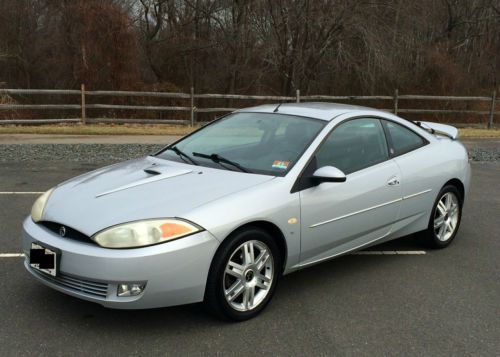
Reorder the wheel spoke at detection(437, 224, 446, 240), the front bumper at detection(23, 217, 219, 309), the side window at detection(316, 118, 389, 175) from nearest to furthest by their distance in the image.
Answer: the front bumper at detection(23, 217, 219, 309), the side window at detection(316, 118, 389, 175), the wheel spoke at detection(437, 224, 446, 240)

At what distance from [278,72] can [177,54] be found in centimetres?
639

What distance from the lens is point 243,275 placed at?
363 centimetres

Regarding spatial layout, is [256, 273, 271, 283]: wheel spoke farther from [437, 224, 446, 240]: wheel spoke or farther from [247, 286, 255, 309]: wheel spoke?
[437, 224, 446, 240]: wheel spoke

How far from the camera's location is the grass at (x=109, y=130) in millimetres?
17016

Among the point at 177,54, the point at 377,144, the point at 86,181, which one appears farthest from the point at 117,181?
the point at 177,54

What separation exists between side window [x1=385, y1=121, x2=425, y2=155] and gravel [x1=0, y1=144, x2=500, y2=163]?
7.32m

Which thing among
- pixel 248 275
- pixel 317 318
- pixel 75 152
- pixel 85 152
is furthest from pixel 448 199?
pixel 75 152

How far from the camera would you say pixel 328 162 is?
4.28 meters

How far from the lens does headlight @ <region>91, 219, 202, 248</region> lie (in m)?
3.28

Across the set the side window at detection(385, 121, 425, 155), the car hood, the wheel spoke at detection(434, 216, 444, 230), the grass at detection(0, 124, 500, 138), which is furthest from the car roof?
the grass at detection(0, 124, 500, 138)

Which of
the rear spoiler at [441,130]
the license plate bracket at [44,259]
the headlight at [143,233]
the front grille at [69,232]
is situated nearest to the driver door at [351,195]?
the headlight at [143,233]

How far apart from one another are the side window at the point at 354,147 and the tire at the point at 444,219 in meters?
0.95

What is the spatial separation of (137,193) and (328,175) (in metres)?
1.36

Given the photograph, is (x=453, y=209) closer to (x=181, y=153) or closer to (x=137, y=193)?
(x=181, y=153)
